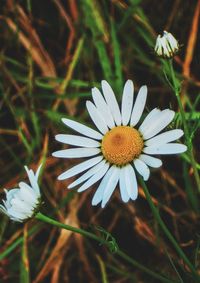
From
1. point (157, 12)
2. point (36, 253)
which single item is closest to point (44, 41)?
point (157, 12)

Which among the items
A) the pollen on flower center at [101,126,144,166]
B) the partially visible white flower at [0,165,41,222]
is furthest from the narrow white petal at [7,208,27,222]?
the pollen on flower center at [101,126,144,166]

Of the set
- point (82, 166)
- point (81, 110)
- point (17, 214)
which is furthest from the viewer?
→ point (81, 110)

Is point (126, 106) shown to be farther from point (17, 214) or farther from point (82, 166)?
point (17, 214)

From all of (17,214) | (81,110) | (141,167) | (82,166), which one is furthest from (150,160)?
(81,110)

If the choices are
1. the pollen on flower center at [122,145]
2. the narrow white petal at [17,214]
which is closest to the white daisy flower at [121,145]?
the pollen on flower center at [122,145]

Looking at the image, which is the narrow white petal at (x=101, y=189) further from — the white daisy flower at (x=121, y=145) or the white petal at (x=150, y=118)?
the white petal at (x=150, y=118)

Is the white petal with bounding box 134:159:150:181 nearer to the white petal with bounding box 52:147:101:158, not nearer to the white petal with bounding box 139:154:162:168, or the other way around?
the white petal with bounding box 139:154:162:168

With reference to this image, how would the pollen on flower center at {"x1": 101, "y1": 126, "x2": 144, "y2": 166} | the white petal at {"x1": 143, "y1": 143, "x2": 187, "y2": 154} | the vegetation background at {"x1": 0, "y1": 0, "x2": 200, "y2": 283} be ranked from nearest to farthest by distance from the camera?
the white petal at {"x1": 143, "y1": 143, "x2": 187, "y2": 154}, the pollen on flower center at {"x1": 101, "y1": 126, "x2": 144, "y2": 166}, the vegetation background at {"x1": 0, "y1": 0, "x2": 200, "y2": 283}
